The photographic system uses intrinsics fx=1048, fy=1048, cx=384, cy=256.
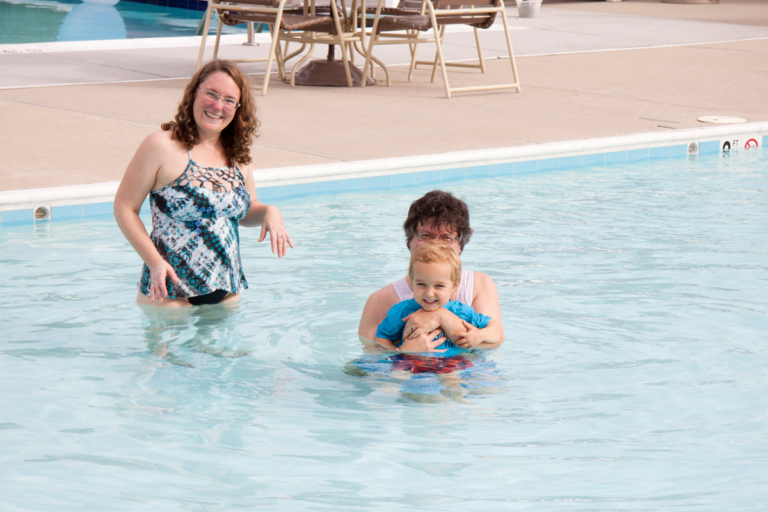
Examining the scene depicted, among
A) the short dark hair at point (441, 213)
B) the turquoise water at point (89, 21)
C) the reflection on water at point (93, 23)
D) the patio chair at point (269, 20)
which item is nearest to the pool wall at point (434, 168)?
the patio chair at point (269, 20)

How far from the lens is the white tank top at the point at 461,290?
351 cm

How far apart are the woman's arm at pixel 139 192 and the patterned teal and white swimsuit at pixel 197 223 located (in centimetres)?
10

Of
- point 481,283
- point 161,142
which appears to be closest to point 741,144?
point 481,283

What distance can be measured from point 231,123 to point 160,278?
0.69 m

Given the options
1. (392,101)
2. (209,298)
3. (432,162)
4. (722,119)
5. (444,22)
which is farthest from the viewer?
(444,22)

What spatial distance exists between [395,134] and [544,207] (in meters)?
1.65

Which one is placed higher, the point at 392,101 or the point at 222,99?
the point at 222,99

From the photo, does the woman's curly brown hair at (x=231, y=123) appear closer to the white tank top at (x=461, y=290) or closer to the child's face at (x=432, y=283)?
the white tank top at (x=461, y=290)

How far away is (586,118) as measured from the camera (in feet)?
27.3

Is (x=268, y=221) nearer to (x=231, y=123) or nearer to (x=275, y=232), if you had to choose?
(x=275, y=232)

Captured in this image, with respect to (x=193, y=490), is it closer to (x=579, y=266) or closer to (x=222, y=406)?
(x=222, y=406)

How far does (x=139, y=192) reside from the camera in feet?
12.5

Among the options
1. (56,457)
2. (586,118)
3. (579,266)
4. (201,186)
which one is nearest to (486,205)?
(579,266)

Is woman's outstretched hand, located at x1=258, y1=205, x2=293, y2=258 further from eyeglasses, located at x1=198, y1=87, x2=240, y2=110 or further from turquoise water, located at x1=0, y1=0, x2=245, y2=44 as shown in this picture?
turquoise water, located at x1=0, y1=0, x2=245, y2=44
